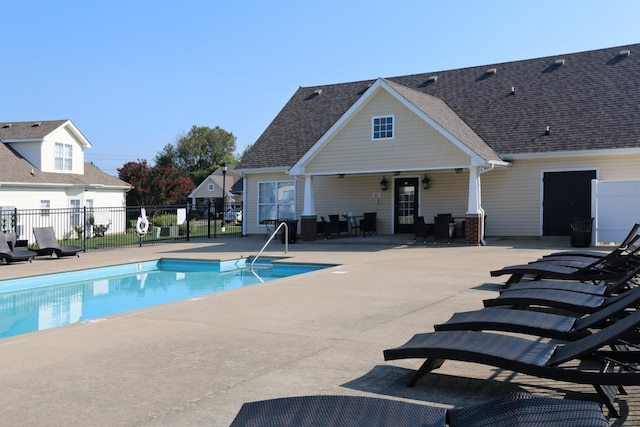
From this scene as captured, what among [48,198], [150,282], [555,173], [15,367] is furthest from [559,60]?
[48,198]

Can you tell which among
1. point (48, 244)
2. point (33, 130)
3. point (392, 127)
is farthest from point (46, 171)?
point (392, 127)

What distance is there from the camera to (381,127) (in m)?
20.2

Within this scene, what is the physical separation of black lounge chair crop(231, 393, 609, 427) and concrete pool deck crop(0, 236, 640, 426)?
0.96 metres

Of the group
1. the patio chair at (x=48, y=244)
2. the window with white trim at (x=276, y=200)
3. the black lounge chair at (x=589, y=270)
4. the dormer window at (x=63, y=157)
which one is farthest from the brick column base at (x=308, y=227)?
the dormer window at (x=63, y=157)

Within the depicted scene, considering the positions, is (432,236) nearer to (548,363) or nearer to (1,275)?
(1,275)

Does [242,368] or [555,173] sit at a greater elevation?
[555,173]

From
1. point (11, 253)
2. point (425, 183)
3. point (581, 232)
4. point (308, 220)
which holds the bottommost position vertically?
point (11, 253)

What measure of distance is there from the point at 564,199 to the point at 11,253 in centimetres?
1709

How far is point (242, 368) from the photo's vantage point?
17.1 ft

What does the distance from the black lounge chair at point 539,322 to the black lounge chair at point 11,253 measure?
13638 millimetres

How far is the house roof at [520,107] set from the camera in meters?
19.2

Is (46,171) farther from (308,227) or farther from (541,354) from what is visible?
(541,354)

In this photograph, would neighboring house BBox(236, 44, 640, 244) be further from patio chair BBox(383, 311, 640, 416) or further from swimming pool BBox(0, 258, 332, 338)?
patio chair BBox(383, 311, 640, 416)

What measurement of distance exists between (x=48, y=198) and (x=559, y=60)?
81.0 feet
